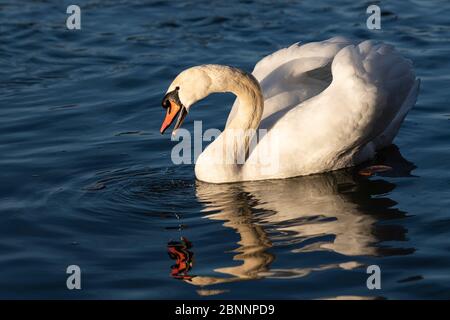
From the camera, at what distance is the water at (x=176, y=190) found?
28.1 ft

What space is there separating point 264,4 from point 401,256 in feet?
31.6

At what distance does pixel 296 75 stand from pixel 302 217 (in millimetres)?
2183

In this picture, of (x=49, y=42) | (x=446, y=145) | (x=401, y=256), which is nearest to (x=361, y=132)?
(x=446, y=145)

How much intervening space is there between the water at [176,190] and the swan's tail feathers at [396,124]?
0.15 m

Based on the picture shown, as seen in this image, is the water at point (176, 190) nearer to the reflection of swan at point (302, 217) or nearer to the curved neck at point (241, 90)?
the reflection of swan at point (302, 217)

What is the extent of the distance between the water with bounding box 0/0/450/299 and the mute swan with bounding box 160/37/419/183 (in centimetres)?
25

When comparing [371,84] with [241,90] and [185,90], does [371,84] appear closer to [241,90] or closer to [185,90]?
[241,90]

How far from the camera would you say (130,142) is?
12258 millimetres

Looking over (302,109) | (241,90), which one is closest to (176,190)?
(241,90)

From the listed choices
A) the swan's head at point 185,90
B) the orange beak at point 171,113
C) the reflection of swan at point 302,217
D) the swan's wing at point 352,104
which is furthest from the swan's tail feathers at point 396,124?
the orange beak at point 171,113

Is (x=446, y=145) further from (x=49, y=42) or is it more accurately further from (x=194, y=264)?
(x=49, y=42)

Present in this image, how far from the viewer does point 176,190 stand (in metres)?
10.8

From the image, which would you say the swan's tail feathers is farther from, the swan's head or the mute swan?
the swan's head

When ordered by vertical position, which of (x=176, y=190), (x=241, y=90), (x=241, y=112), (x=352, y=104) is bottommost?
(x=176, y=190)
